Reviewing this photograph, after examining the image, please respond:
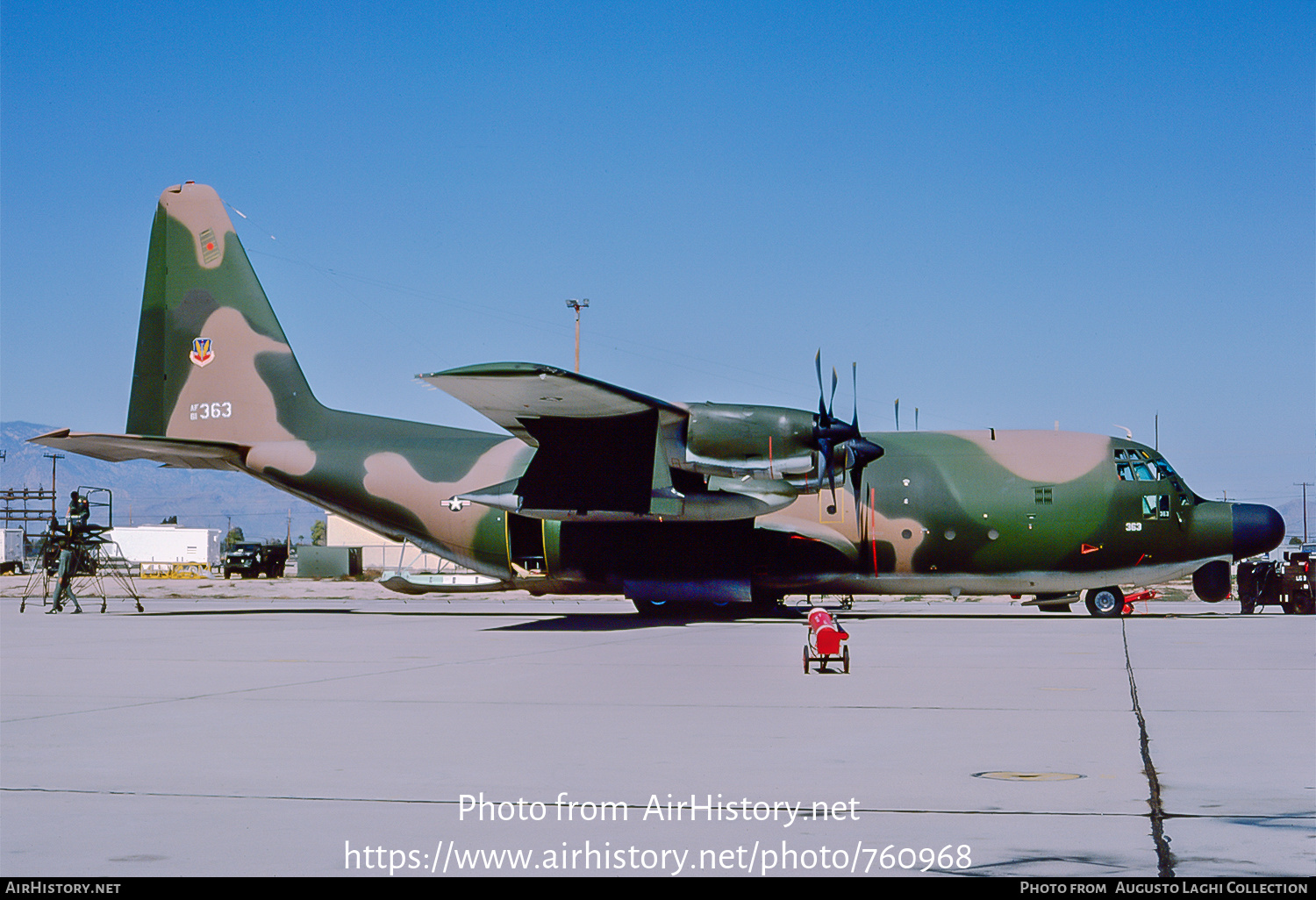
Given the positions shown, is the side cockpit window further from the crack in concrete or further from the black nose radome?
the crack in concrete

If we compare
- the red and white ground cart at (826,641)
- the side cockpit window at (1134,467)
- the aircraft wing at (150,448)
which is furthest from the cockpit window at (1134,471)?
the aircraft wing at (150,448)

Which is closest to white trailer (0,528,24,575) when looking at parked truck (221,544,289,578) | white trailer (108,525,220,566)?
white trailer (108,525,220,566)

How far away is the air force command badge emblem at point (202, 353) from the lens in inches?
1101

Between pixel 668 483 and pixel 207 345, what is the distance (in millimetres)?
12805

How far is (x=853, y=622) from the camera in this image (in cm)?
2312

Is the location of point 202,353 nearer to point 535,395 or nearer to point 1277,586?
point 535,395

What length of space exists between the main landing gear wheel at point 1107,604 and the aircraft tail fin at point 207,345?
1772 centimetres

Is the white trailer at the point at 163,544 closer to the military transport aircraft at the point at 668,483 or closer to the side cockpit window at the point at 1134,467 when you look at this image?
the military transport aircraft at the point at 668,483

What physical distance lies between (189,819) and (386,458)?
20561 millimetres

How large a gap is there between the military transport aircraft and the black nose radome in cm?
5

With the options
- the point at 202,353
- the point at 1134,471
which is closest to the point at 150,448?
the point at 202,353

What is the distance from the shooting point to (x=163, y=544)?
110 meters
